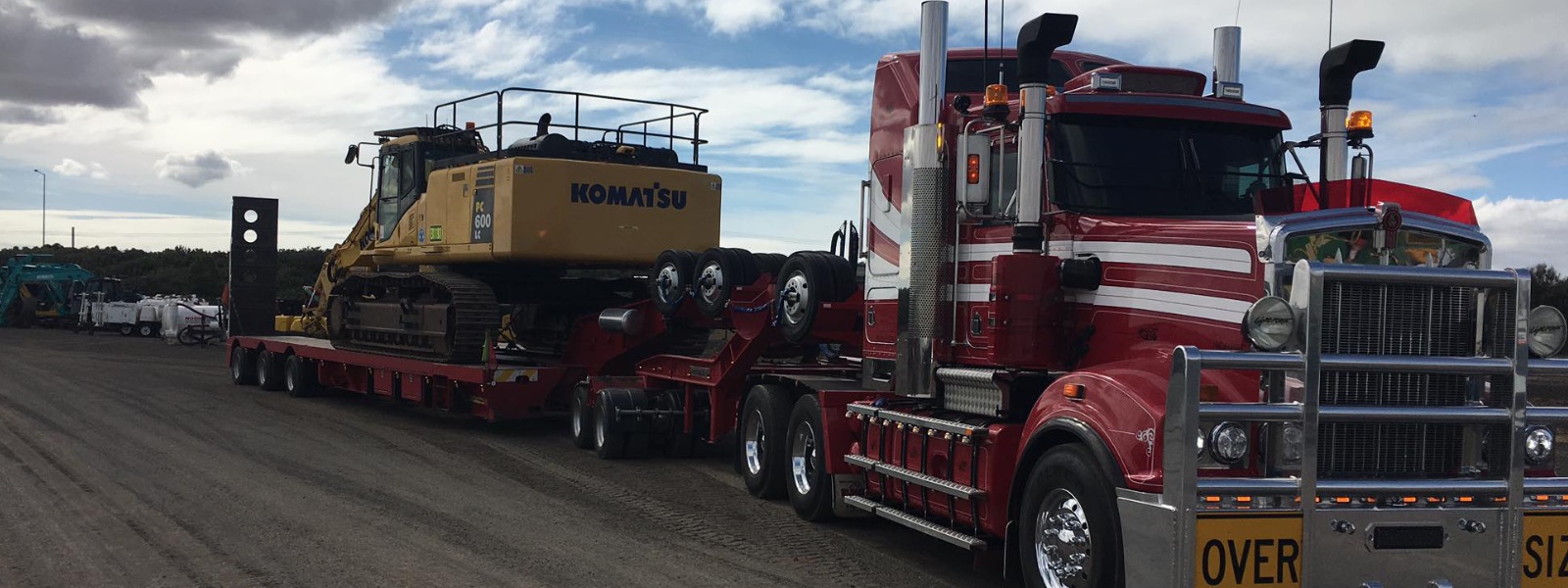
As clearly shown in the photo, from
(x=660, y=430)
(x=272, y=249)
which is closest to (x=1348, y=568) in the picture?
Result: (x=660, y=430)

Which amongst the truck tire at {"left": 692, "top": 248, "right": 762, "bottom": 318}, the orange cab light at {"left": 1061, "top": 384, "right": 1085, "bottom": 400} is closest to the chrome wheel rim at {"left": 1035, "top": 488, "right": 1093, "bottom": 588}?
the orange cab light at {"left": 1061, "top": 384, "right": 1085, "bottom": 400}

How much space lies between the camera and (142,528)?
8.92 m

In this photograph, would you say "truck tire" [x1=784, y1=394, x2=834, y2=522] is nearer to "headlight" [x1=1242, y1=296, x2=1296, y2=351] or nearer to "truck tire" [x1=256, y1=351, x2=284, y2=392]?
"headlight" [x1=1242, y1=296, x2=1296, y2=351]

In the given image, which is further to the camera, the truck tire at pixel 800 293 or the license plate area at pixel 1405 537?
the truck tire at pixel 800 293

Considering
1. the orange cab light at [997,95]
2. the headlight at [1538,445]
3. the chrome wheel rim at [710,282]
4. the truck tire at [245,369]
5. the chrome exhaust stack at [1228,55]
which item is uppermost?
the chrome exhaust stack at [1228,55]

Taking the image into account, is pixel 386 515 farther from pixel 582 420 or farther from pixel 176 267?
pixel 176 267

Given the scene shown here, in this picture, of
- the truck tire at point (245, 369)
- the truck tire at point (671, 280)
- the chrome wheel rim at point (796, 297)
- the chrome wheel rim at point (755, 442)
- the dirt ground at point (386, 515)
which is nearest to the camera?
the dirt ground at point (386, 515)

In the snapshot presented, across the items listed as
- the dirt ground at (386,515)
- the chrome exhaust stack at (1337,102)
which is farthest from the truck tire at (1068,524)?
the chrome exhaust stack at (1337,102)

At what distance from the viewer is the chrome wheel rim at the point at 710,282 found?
12.2 m

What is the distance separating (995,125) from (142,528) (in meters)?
6.36

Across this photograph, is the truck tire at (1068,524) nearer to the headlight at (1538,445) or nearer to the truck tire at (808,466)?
the headlight at (1538,445)

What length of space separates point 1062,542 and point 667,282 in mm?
7300

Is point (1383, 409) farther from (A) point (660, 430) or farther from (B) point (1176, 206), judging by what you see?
(A) point (660, 430)

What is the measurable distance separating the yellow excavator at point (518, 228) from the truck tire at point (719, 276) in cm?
300
